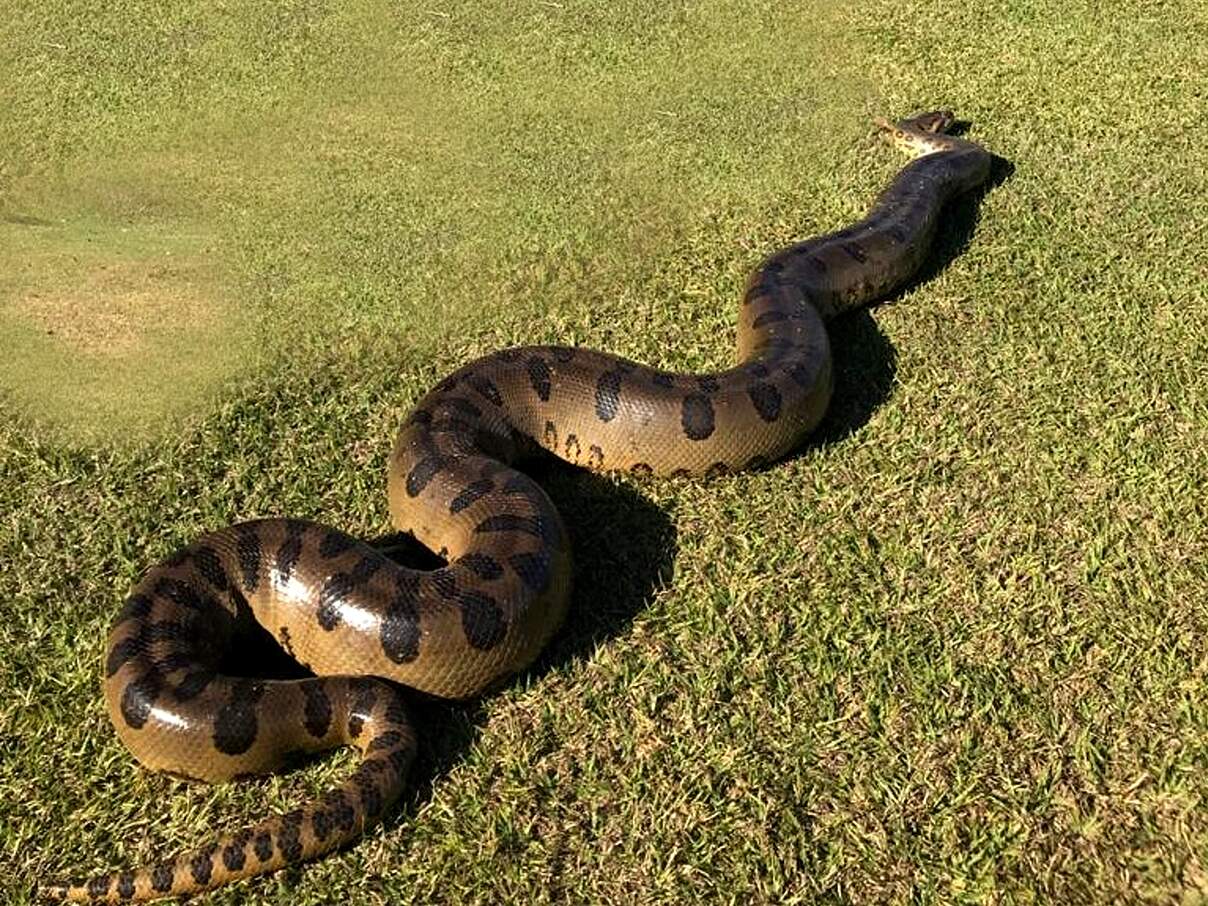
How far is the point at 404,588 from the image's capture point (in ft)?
16.3

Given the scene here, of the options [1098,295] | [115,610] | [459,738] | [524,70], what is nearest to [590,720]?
[459,738]

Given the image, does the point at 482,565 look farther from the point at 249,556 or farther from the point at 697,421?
the point at 697,421

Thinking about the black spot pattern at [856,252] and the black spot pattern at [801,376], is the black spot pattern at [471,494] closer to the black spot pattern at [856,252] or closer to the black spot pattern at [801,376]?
the black spot pattern at [801,376]

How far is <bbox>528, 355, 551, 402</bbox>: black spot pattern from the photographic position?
639cm

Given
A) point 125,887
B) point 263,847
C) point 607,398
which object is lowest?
point 125,887

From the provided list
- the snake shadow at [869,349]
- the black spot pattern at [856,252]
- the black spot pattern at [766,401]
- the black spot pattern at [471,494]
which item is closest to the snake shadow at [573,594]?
the black spot pattern at [471,494]

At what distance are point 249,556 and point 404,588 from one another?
875 millimetres

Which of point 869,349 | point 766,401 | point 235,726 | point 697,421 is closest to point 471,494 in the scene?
point 697,421

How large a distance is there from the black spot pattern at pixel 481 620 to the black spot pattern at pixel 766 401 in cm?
213

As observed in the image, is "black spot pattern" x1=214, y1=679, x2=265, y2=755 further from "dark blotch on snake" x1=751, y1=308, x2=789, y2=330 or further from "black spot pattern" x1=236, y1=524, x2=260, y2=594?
"dark blotch on snake" x1=751, y1=308, x2=789, y2=330

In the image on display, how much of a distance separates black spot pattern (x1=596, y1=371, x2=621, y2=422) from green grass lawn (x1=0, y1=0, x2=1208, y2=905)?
0.47 metres

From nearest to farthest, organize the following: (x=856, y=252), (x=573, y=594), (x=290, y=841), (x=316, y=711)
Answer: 1. (x=290, y=841)
2. (x=316, y=711)
3. (x=573, y=594)
4. (x=856, y=252)

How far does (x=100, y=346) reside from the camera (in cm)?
730

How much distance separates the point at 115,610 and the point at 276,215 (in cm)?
428
